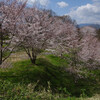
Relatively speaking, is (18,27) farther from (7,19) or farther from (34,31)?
(34,31)

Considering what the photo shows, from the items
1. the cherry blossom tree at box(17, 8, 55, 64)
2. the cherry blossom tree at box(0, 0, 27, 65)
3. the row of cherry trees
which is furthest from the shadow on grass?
the cherry blossom tree at box(0, 0, 27, 65)

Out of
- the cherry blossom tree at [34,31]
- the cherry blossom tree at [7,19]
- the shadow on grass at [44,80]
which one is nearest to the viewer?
the cherry blossom tree at [7,19]

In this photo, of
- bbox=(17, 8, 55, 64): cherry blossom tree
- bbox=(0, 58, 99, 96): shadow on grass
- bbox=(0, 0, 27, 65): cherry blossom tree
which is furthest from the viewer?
bbox=(17, 8, 55, 64): cherry blossom tree

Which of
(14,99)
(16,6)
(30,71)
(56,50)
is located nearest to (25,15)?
(16,6)

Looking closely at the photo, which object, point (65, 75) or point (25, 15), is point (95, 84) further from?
point (25, 15)

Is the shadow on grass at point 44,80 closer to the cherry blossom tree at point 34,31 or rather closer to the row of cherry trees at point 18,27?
the row of cherry trees at point 18,27

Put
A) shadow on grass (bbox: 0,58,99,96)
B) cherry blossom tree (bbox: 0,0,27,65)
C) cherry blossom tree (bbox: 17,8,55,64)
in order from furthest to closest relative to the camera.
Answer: cherry blossom tree (bbox: 17,8,55,64)
shadow on grass (bbox: 0,58,99,96)
cherry blossom tree (bbox: 0,0,27,65)

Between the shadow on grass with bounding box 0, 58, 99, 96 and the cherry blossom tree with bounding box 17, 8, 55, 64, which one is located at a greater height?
the cherry blossom tree with bounding box 17, 8, 55, 64

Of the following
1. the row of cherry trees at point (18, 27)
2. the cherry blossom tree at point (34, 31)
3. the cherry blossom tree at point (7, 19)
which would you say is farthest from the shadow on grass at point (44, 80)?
the cherry blossom tree at point (7, 19)

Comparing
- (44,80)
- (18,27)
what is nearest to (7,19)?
(18,27)

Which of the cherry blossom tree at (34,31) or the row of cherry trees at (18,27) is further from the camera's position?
the cherry blossom tree at (34,31)

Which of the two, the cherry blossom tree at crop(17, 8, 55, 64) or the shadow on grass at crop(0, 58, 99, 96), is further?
the cherry blossom tree at crop(17, 8, 55, 64)

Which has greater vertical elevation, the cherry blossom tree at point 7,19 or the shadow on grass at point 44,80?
the cherry blossom tree at point 7,19

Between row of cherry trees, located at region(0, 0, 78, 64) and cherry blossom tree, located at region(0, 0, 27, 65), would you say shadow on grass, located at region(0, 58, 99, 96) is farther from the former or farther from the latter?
cherry blossom tree, located at region(0, 0, 27, 65)
